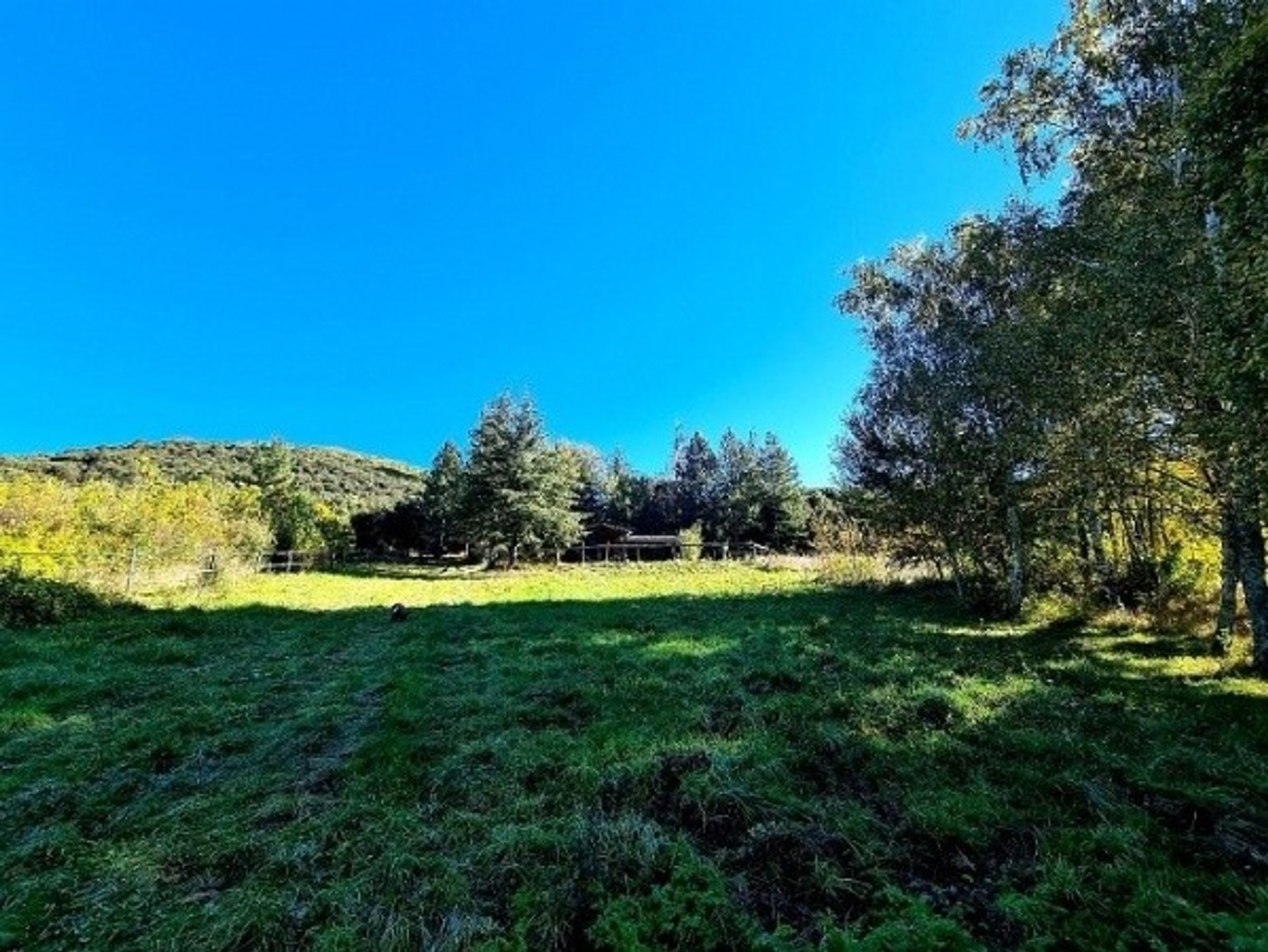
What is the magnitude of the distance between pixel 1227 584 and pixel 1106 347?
402 centimetres

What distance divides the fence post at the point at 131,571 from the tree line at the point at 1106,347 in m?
19.6

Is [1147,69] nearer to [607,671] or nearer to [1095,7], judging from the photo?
[1095,7]

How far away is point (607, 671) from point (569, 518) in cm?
3142

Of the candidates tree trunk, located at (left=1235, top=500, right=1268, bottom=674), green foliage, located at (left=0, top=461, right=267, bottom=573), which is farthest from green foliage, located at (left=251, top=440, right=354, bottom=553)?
tree trunk, located at (left=1235, top=500, right=1268, bottom=674)

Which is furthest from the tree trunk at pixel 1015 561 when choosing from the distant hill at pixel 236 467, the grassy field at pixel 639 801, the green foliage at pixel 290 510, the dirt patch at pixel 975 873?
the distant hill at pixel 236 467

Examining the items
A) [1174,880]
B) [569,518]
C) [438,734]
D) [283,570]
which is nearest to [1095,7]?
[1174,880]

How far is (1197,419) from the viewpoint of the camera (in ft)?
26.5

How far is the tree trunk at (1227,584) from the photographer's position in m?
9.21

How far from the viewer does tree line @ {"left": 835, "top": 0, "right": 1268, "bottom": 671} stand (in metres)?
6.37

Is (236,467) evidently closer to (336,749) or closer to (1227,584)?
(336,749)

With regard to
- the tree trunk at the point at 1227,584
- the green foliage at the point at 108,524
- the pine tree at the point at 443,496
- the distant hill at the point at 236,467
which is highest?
the distant hill at the point at 236,467

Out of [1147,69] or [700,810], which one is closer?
[700,810]

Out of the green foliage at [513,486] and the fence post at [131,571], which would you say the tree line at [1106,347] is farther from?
the green foliage at [513,486]

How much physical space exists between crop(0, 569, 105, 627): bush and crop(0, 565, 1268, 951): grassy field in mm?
4252
